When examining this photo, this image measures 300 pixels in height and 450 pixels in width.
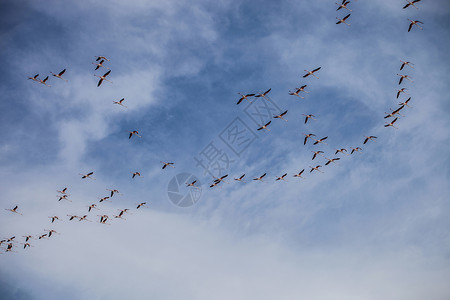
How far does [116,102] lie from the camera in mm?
52375

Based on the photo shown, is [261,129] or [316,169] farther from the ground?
[261,129]

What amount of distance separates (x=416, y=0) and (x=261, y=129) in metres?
30.7

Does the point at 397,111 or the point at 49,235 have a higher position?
the point at 397,111

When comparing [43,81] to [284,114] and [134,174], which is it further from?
[284,114]

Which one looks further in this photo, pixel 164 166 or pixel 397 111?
pixel 164 166

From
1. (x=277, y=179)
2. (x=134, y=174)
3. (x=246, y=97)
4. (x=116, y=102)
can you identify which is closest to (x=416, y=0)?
(x=246, y=97)

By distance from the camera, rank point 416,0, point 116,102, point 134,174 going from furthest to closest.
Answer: point 134,174 < point 116,102 < point 416,0

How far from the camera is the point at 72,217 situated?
61.9m

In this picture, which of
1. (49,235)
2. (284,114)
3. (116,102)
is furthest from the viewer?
(49,235)

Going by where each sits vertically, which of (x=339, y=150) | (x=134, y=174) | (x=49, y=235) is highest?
(x=339, y=150)

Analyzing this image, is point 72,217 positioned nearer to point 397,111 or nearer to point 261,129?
point 261,129

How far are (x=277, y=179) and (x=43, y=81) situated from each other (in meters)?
45.7

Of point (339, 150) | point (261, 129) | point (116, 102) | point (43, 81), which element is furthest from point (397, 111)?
point (43, 81)

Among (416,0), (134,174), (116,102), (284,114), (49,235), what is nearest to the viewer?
(416,0)
